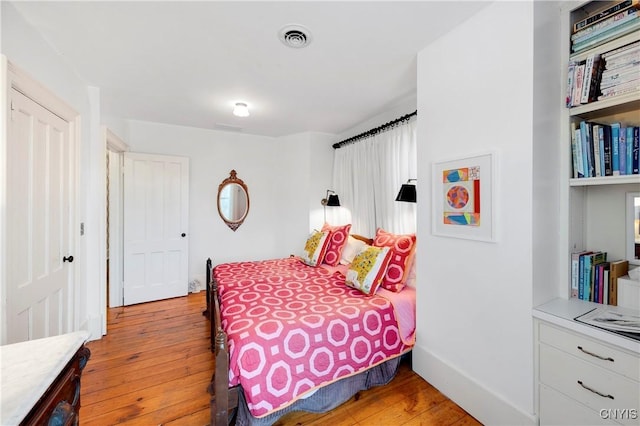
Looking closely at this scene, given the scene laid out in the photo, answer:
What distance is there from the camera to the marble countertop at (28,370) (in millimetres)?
681

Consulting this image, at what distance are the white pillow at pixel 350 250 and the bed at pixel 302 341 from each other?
2.08ft

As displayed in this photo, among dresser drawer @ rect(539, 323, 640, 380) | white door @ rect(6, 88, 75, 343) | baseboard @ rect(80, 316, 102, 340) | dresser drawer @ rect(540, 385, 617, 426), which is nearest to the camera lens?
dresser drawer @ rect(539, 323, 640, 380)

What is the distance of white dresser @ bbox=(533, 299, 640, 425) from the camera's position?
1.20 metres

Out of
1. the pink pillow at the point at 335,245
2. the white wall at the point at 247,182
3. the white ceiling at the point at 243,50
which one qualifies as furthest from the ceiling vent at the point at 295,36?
the white wall at the point at 247,182

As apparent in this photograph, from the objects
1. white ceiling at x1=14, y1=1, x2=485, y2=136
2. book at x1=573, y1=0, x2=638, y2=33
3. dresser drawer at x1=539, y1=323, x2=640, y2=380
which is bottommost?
dresser drawer at x1=539, y1=323, x2=640, y2=380

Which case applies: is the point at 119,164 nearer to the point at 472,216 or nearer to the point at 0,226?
the point at 0,226

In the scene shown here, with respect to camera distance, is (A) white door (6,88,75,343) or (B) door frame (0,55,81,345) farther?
(A) white door (6,88,75,343)

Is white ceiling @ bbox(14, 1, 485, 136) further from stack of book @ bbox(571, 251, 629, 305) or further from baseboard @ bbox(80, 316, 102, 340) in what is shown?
baseboard @ bbox(80, 316, 102, 340)

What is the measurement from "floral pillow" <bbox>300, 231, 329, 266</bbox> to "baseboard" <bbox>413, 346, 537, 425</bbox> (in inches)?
57.5

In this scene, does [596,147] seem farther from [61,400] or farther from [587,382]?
[61,400]

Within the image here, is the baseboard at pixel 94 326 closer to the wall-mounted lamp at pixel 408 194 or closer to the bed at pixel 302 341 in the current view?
the bed at pixel 302 341

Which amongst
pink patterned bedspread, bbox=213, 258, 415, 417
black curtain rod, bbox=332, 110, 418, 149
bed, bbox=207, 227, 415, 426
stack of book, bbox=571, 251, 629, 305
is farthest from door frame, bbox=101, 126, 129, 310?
stack of book, bbox=571, 251, 629, 305

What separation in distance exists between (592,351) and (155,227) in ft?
14.7

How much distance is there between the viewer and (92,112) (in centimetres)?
277
